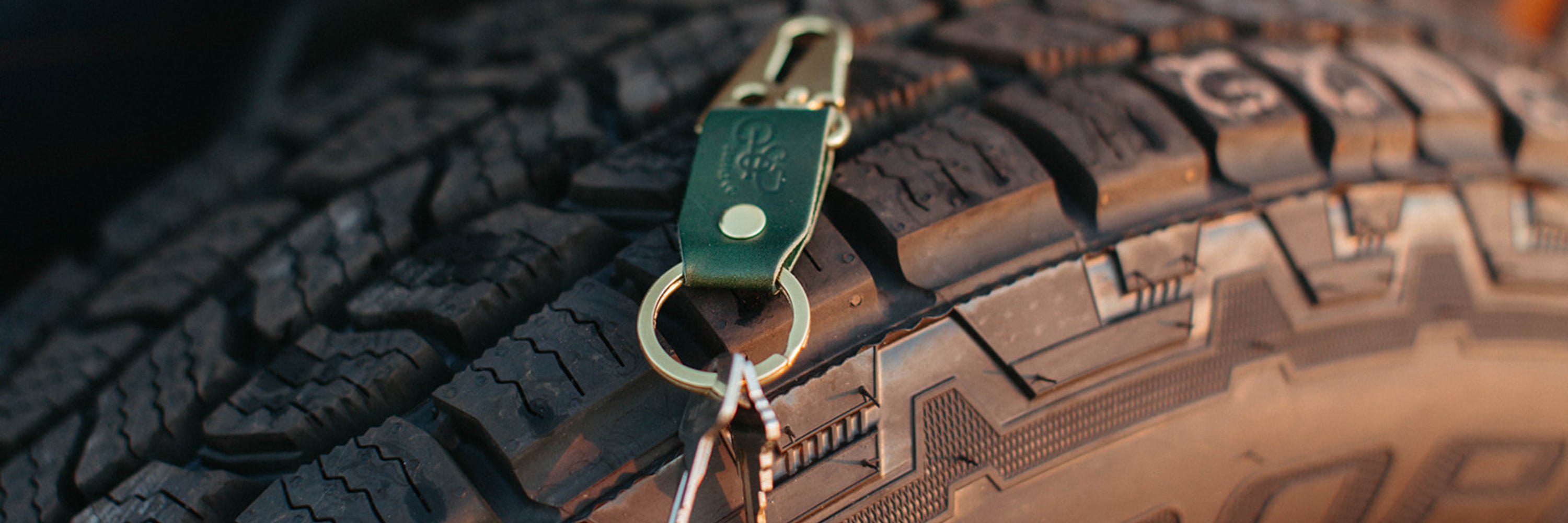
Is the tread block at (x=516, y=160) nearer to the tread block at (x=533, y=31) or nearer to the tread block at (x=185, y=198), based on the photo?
the tread block at (x=533, y=31)

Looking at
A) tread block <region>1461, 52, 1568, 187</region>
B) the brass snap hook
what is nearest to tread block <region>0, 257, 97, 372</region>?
the brass snap hook

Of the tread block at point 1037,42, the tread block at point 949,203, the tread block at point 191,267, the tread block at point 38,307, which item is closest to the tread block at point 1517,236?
the tread block at point 1037,42

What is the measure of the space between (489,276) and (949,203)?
2.20 feet

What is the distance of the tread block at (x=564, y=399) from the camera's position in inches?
42.2

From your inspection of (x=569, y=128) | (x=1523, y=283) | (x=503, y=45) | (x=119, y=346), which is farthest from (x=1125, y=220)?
(x=119, y=346)

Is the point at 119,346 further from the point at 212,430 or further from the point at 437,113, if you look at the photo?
the point at 437,113

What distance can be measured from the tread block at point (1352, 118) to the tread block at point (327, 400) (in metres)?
1.47

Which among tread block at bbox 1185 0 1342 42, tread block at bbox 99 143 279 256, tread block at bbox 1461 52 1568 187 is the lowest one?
tread block at bbox 1461 52 1568 187

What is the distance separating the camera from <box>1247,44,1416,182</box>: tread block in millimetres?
1538

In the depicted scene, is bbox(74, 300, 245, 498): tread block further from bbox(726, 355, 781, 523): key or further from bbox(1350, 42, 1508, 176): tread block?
bbox(1350, 42, 1508, 176): tread block

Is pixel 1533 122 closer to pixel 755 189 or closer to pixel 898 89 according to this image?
pixel 898 89

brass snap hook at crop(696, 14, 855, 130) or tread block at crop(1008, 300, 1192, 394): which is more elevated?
brass snap hook at crop(696, 14, 855, 130)

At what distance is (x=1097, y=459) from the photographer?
1.29 metres

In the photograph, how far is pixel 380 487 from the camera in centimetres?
107
